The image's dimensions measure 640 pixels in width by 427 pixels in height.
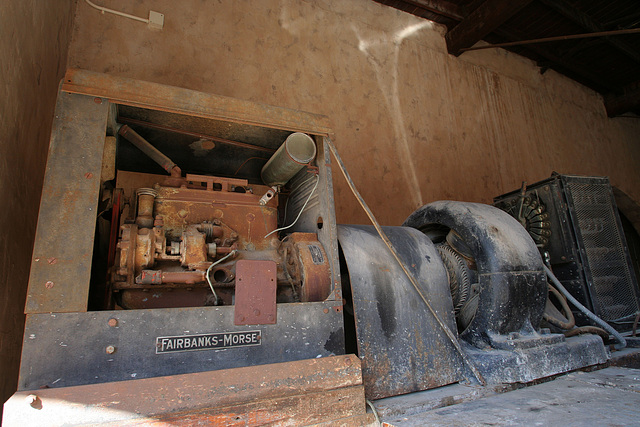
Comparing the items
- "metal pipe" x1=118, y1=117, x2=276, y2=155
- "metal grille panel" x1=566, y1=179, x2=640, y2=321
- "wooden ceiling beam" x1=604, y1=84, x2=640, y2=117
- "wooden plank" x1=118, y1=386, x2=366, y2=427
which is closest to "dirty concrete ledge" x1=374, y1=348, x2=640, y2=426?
"wooden plank" x1=118, y1=386, x2=366, y2=427

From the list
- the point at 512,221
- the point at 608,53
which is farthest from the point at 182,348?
the point at 608,53

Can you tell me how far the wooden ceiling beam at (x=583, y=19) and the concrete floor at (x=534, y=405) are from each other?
16.2 ft

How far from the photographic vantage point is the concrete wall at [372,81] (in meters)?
3.33

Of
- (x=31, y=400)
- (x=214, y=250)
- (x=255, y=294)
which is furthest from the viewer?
(x=214, y=250)

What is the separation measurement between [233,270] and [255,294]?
243mm

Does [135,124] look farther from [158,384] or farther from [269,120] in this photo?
[158,384]

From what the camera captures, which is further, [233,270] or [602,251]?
[602,251]

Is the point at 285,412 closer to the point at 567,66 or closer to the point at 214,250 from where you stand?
the point at 214,250

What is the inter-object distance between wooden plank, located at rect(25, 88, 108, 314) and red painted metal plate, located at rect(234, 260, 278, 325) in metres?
0.54

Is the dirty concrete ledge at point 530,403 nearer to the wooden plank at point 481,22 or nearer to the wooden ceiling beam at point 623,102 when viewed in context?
the wooden plank at point 481,22

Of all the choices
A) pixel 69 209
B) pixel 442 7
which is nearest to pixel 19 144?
pixel 69 209

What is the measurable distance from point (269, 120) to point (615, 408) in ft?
6.05

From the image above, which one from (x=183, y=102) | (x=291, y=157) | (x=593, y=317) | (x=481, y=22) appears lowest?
(x=593, y=317)

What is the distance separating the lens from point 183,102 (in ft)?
5.51
